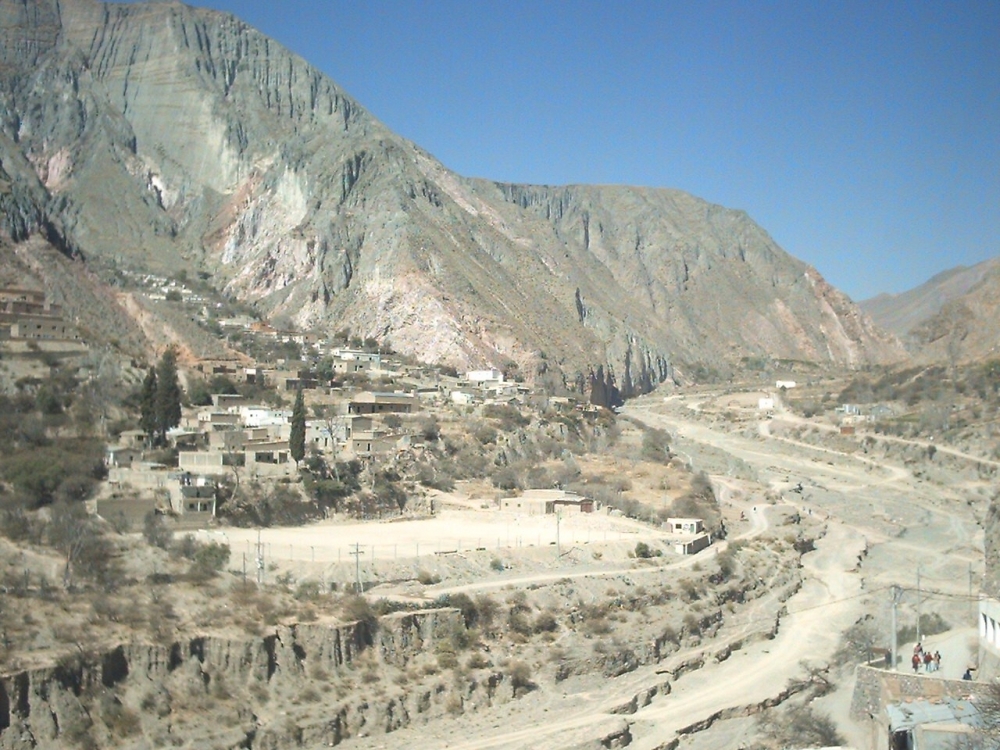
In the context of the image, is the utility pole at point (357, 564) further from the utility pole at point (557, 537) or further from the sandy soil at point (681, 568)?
the utility pole at point (557, 537)

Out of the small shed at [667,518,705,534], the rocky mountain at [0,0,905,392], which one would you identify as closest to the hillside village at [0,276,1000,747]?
the small shed at [667,518,705,534]

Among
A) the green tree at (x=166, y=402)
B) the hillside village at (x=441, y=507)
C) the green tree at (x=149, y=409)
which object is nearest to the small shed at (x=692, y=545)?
the hillside village at (x=441, y=507)

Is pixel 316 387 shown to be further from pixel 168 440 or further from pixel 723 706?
pixel 723 706

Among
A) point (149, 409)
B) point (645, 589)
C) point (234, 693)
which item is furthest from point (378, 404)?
point (234, 693)

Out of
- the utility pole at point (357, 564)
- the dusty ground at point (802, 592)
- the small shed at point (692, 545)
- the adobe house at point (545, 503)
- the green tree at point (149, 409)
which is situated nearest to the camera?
the dusty ground at point (802, 592)

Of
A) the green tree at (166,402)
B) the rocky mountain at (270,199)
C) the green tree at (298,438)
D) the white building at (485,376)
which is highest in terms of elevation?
the rocky mountain at (270,199)

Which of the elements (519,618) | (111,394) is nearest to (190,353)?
(111,394)
